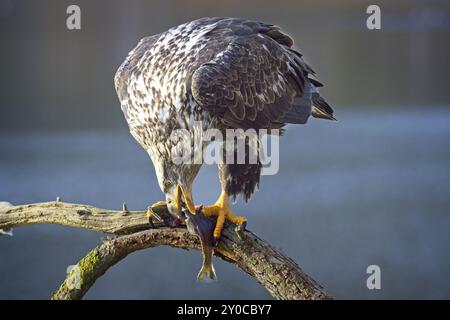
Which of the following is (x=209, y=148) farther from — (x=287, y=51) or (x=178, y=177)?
(x=287, y=51)

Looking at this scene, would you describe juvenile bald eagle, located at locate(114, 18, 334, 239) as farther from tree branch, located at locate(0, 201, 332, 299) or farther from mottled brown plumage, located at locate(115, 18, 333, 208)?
tree branch, located at locate(0, 201, 332, 299)

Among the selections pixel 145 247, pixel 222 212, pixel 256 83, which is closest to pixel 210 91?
pixel 256 83

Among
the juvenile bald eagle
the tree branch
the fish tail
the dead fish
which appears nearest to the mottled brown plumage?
the juvenile bald eagle

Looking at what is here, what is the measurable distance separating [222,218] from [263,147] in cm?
41

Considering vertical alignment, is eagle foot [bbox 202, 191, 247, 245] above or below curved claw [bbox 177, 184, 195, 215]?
below

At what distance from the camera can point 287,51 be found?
2.91 meters

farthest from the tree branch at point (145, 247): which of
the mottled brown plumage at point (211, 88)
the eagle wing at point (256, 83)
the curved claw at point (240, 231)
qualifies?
the eagle wing at point (256, 83)

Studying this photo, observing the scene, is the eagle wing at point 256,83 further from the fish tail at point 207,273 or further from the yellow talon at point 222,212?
the fish tail at point 207,273

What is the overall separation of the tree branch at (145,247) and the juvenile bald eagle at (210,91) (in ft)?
0.35

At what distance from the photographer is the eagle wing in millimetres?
2391

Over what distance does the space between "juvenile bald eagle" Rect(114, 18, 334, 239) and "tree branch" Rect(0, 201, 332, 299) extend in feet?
0.35

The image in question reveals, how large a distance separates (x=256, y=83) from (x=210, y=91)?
0.35 meters
